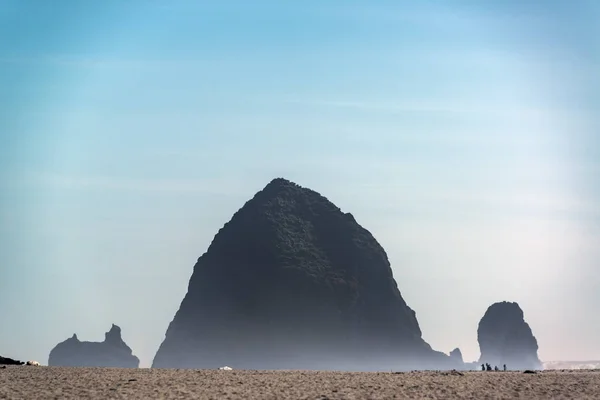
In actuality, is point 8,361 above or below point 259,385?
above

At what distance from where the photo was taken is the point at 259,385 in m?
50.8

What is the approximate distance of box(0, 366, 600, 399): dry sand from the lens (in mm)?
45469

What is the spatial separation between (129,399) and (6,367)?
25.3m

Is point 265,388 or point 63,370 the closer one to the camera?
point 265,388

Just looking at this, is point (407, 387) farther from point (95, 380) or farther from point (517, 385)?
point (95, 380)

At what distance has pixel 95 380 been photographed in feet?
169

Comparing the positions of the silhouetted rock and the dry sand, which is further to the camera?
the silhouetted rock

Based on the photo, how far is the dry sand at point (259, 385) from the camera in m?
45.5

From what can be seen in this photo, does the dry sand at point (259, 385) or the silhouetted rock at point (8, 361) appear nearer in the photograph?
the dry sand at point (259, 385)

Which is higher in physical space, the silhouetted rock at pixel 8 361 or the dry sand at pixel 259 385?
the silhouetted rock at pixel 8 361

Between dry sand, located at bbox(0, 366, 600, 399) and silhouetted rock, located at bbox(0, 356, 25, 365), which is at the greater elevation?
silhouetted rock, located at bbox(0, 356, 25, 365)

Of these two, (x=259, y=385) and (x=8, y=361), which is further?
(x=8, y=361)

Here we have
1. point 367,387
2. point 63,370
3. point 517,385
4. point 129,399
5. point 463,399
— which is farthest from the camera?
point 63,370

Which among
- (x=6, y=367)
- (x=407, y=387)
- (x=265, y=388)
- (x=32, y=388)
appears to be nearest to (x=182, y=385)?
(x=265, y=388)
